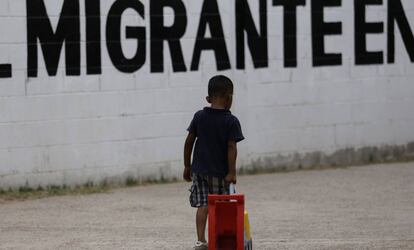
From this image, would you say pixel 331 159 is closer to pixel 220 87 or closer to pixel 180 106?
pixel 180 106

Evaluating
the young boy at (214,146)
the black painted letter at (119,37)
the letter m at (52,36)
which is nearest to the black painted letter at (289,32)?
the black painted letter at (119,37)

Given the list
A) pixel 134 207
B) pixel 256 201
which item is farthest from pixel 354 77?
pixel 134 207

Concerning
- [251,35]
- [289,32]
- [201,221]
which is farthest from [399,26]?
[201,221]

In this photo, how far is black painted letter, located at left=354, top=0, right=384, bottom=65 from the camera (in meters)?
13.7

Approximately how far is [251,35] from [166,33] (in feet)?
3.75

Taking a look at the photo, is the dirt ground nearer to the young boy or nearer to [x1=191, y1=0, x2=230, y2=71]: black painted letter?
the young boy

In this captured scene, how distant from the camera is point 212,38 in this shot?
1253 centimetres

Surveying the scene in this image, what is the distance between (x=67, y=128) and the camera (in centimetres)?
1159

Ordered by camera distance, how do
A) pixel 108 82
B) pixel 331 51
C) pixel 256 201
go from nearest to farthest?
pixel 256 201 → pixel 108 82 → pixel 331 51

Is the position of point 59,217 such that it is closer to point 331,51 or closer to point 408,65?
point 331,51

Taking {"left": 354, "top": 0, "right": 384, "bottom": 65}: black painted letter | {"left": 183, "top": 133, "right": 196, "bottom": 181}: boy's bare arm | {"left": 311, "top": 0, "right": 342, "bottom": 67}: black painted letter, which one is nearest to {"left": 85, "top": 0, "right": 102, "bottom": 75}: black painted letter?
{"left": 311, "top": 0, "right": 342, "bottom": 67}: black painted letter

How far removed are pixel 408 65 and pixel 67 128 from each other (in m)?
4.74

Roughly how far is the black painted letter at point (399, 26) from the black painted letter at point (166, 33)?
9.75ft

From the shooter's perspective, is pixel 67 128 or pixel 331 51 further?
pixel 331 51
